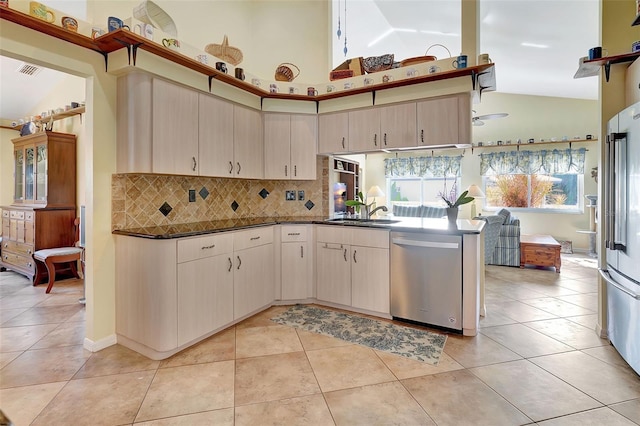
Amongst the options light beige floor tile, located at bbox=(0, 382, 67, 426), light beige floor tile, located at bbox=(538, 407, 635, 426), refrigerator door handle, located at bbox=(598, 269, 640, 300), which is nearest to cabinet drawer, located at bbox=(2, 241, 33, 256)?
light beige floor tile, located at bbox=(0, 382, 67, 426)

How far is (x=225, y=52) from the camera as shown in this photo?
3.40 meters

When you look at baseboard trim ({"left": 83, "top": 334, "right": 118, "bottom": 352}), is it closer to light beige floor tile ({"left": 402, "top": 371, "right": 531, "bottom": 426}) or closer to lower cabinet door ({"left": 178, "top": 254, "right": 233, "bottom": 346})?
lower cabinet door ({"left": 178, "top": 254, "right": 233, "bottom": 346})

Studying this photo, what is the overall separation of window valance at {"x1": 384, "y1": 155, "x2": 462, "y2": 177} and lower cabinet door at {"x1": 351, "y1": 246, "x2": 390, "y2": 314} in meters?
5.63

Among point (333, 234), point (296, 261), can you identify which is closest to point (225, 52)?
point (333, 234)

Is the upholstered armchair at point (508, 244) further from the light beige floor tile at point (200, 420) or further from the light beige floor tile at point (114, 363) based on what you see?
the light beige floor tile at point (114, 363)

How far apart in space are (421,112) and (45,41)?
315 cm

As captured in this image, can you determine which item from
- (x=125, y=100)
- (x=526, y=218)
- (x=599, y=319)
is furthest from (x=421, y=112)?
(x=526, y=218)

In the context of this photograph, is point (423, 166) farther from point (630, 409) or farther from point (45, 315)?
point (45, 315)

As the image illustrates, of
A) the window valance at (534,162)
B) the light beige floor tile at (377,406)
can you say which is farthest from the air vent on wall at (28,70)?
the window valance at (534,162)

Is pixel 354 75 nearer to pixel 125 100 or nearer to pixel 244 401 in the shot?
pixel 125 100

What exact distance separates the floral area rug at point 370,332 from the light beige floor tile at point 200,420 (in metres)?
1.21

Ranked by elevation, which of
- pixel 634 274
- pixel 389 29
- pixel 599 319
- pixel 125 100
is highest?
pixel 389 29

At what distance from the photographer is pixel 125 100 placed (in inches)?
102

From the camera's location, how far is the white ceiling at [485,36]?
12.5 ft
